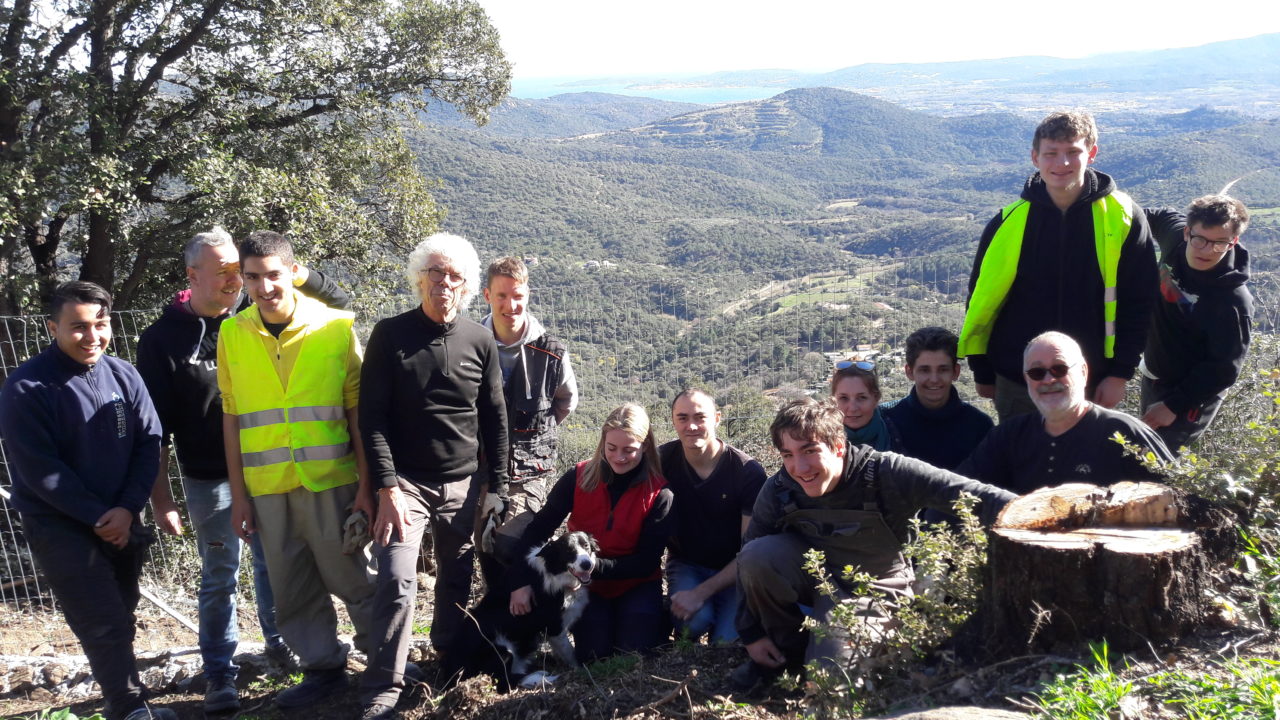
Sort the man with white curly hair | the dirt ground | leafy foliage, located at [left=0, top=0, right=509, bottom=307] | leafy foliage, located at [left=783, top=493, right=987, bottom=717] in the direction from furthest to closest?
leafy foliage, located at [left=0, top=0, right=509, bottom=307] → the man with white curly hair → leafy foliage, located at [left=783, top=493, right=987, bottom=717] → the dirt ground

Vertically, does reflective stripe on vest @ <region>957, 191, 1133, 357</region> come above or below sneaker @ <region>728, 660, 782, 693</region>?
above

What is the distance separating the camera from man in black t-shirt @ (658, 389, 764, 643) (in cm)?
403

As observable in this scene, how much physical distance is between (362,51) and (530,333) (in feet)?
28.0

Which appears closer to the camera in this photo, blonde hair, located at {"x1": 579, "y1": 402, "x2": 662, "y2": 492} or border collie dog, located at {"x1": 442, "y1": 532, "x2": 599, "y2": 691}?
border collie dog, located at {"x1": 442, "y1": 532, "x2": 599, "y2": 691}

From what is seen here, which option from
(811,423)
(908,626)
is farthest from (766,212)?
(908,626)

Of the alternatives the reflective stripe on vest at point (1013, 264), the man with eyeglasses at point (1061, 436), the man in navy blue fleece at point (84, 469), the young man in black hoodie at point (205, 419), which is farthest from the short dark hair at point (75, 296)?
the reflective stripe on vest at point (1013, 264)

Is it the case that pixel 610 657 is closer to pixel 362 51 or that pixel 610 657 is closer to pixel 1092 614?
pixel 1092 614

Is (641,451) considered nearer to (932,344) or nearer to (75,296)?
(932,344)

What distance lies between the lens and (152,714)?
11.9 feet

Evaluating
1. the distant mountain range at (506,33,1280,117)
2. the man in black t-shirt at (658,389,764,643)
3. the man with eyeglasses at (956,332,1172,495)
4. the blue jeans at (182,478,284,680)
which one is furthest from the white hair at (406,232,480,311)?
the distant mountain range at (506,33,1280,117)

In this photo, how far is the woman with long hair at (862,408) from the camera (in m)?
4.04

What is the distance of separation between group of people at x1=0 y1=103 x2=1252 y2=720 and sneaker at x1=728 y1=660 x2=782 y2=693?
0.01 metres

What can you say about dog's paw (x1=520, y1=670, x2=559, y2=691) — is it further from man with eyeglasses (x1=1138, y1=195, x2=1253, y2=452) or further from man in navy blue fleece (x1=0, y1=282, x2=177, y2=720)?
man with eyeglasses (x1=1138, y1=195, x2=1253, y2=452)

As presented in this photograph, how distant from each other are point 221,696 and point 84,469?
3.83ft
